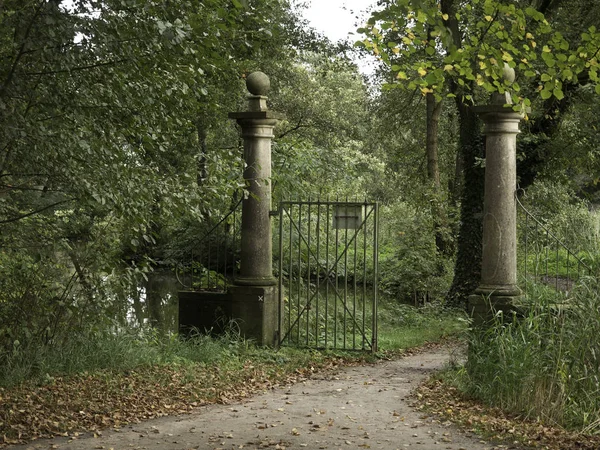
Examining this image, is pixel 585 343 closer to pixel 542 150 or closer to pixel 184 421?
pixel 184 421

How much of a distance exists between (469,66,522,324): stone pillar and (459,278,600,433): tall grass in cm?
84

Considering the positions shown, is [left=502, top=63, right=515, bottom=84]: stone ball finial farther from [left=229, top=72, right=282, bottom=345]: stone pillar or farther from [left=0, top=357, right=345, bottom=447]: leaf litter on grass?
[left=0, top=357, right=345, bottom=447]: leaf litter on grass

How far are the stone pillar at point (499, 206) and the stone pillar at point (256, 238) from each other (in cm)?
264

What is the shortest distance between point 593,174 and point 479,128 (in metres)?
2.52

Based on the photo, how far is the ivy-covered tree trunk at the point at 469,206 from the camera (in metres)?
14.4

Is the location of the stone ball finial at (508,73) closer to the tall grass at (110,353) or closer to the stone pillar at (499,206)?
the stone pillar at (499,206)

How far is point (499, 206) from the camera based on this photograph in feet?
28.3

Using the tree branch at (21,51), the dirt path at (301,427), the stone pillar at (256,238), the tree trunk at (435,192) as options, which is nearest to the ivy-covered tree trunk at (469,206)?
the tree trunk at (435,192)

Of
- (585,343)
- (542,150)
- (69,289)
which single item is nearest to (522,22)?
(585,343)

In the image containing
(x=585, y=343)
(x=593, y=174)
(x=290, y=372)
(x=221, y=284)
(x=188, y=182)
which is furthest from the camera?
(x=593, y=174)

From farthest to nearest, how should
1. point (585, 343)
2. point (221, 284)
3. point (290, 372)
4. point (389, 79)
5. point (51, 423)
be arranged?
point (389, 79)
point (221, 284)
point (290, 372)
point (585, 343)
point (51, 423)

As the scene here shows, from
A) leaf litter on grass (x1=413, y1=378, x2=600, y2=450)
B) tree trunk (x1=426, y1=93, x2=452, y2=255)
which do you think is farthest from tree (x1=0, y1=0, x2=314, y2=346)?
tree trunk (x1=426, y1=93, x2=452, y2=255)

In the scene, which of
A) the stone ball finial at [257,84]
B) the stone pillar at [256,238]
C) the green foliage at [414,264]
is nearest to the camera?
the stone pillar at [256,238]

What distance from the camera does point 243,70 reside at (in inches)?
623
